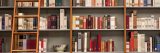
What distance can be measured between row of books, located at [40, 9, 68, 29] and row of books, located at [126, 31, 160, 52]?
109cm

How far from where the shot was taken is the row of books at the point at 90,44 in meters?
4.69

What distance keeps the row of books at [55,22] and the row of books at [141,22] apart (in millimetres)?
1037

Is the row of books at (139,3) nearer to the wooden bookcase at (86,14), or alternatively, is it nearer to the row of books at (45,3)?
the wooden bookcase at (86,14)

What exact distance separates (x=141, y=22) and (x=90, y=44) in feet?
2.99

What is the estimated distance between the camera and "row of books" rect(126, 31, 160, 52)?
466cm

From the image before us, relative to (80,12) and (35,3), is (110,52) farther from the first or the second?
(35,3)

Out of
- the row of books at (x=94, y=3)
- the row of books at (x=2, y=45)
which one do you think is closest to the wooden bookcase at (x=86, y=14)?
the row of books at (x=2, y=45)

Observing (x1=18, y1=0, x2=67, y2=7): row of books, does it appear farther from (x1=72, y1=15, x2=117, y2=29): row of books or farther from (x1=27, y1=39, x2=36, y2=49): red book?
(x1=27, y1=39, x2=36, y2=49): red book

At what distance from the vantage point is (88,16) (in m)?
4.75

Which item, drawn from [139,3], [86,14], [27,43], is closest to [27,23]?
[27,43]

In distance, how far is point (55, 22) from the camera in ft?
15.5

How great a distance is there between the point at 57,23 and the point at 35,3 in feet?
1.64

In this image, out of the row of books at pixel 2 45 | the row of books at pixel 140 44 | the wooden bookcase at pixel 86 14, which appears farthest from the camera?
the wooden bookcase at pixel 86 14

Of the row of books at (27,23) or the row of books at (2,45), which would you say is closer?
the row of books at (27,23)
